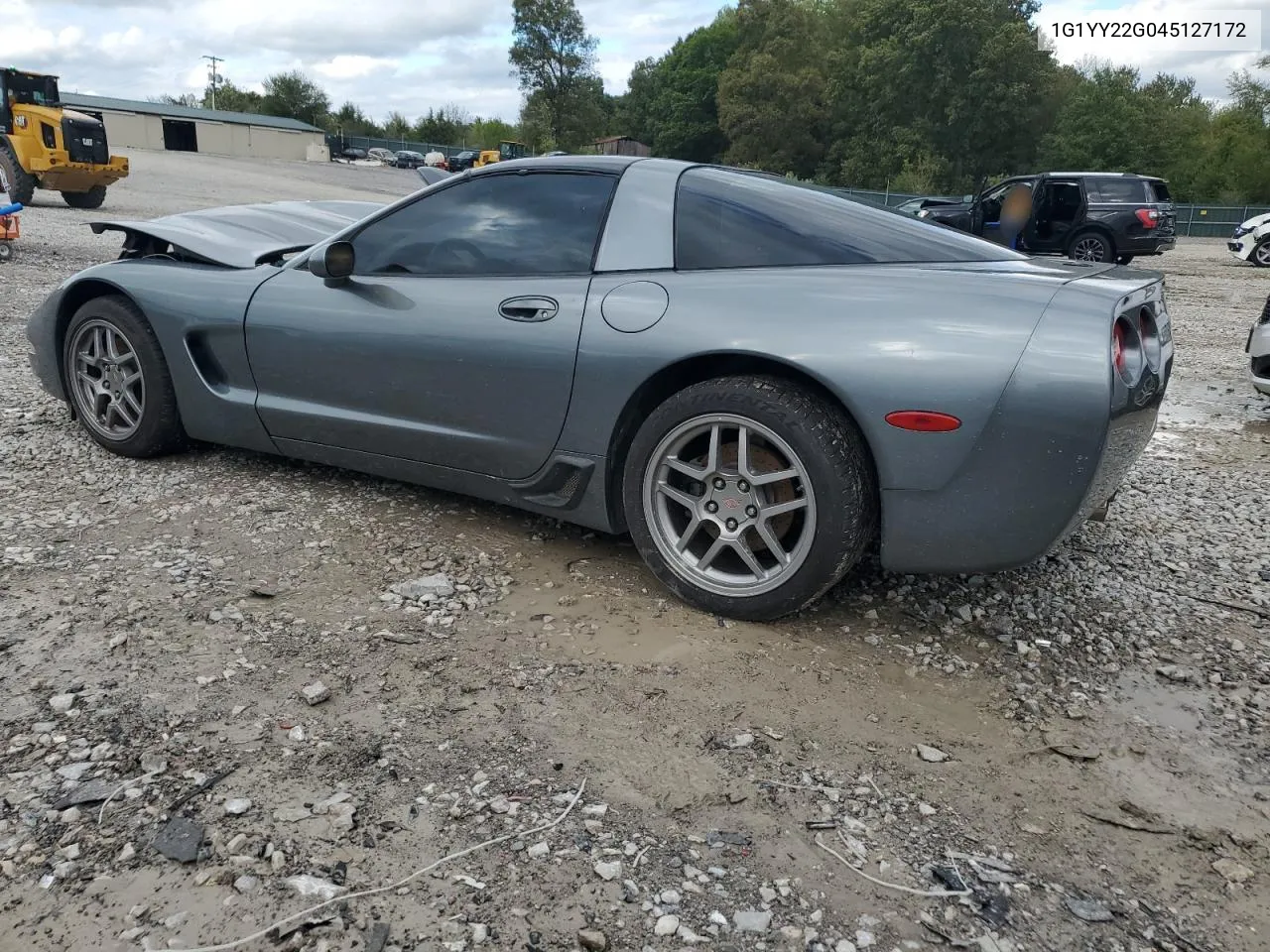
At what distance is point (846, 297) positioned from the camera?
9.21 ft

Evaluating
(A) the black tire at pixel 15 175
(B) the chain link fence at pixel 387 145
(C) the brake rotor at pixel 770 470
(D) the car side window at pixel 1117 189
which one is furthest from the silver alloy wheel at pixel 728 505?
(B) the chain link fence at pixel 387 145

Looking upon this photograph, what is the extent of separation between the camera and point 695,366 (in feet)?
9.98

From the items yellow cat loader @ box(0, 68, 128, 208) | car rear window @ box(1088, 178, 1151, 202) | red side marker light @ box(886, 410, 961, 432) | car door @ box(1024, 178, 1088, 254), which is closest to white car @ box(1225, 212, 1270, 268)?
car rear window @ box(1088, 178, 1151, 202)

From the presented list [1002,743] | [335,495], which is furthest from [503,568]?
[1002,743]

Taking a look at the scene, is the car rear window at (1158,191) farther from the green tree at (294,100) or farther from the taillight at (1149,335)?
the green tree at (294,100)

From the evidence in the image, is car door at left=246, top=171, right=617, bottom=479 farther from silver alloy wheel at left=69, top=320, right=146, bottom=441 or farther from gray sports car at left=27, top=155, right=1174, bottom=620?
silver alloy wheel at left=69, top=320, right=146, bottom=441

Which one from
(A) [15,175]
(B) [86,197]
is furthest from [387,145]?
(A) [15,175]

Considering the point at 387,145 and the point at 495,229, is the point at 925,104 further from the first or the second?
the point at 495,229

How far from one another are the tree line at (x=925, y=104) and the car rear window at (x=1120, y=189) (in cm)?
3325

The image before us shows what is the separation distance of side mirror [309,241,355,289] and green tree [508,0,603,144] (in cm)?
7238

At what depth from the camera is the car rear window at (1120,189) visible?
16.0 m

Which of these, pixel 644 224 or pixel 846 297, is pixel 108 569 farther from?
pixel 846 297

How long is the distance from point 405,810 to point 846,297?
1.85 meters

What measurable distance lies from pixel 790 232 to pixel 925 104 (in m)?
57.9
